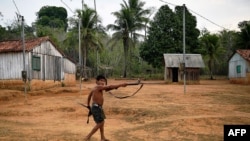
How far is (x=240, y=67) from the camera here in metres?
33.8

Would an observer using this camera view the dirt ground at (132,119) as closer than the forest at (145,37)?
Yes

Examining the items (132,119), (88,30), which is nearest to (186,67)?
(88,30)

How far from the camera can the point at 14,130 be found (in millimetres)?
9562

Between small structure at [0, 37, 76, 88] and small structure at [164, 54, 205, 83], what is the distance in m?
11.9

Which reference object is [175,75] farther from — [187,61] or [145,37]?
[145,37]

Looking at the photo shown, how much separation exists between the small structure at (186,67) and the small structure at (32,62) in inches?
468

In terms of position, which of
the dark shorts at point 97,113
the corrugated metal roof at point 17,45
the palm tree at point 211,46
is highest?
the palm tree at point 211,46

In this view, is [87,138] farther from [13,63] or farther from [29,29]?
[29,29]

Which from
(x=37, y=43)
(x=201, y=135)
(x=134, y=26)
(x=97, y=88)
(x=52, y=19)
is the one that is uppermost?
(x=52, y=19)

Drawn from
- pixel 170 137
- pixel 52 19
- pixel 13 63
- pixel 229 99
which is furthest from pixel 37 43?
pixel 52 19

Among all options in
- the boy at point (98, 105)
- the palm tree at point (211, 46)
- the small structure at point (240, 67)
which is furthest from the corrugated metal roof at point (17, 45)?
the palm tree at point (211, 46)

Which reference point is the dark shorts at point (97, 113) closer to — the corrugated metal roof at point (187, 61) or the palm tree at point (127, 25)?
the corrugated metal roof at point (187, 61)

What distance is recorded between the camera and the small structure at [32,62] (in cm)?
2294

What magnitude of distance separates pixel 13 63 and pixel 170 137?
679 inches
